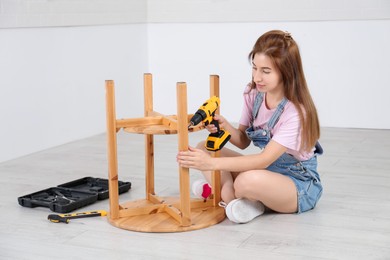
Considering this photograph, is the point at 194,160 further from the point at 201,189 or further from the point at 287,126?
the point at 201,189

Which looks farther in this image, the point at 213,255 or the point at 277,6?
the point at 277,6

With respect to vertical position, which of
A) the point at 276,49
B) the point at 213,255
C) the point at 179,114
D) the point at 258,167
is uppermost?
the point at 276,49

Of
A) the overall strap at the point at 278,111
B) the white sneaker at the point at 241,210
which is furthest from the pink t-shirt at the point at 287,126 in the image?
the white sneaker at the point at 241,210

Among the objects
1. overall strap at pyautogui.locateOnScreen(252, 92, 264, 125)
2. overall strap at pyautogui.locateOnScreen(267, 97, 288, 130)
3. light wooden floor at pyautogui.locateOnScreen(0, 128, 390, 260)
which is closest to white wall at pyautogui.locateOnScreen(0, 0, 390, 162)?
light wooden floor at pyautogui.locateOnScreen(0, 128, 390, 260)

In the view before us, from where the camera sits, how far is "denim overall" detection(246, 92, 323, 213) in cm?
243

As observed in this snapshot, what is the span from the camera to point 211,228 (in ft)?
7.63

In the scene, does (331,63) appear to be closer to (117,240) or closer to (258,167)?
(258,167)

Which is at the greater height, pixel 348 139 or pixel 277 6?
pixel 277 6

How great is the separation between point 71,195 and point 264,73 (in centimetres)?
92

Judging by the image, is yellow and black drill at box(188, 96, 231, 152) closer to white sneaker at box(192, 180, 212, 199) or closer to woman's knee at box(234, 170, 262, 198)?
woman's knee at box(234, 170, 262, 198)

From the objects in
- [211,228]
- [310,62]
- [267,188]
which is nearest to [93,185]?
[211,228]

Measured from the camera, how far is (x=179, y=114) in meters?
2.18

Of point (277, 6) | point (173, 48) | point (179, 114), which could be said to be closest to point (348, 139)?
point (277, 6)

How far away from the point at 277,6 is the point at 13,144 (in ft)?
5.91
